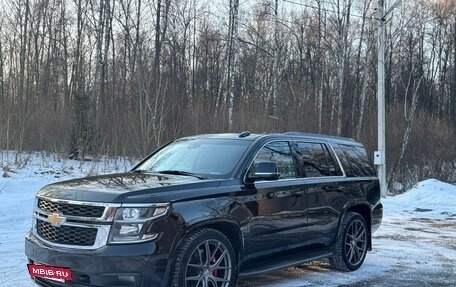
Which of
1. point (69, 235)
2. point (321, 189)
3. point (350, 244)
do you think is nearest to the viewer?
point (69, 235)

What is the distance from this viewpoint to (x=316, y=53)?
40281 millimetres

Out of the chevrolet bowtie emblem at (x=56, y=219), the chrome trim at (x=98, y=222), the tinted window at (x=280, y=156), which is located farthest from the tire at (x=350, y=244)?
the chevrolet bowtie emblem at (x=56, y=219)

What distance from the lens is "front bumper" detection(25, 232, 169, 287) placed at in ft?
15.2

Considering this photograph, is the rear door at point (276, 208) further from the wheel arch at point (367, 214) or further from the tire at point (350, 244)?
the wheel arch at point (367, 214)

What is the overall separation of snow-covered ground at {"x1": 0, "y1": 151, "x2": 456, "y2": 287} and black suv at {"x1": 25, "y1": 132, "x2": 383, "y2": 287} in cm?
47

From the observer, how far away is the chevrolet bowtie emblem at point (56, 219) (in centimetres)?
493

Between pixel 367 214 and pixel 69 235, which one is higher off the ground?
pixel 69 235

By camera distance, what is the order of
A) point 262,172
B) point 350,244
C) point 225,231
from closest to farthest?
point 225,231, point 262,172, point 350,244

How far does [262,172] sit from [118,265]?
1885 millimetres

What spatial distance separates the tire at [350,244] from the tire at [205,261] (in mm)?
2268

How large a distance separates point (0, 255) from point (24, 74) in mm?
24581

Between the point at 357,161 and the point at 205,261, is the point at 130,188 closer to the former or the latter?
the point at 205,261

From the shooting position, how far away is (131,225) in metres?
4.75

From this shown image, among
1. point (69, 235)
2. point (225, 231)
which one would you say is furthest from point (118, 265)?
point (225, 231)
